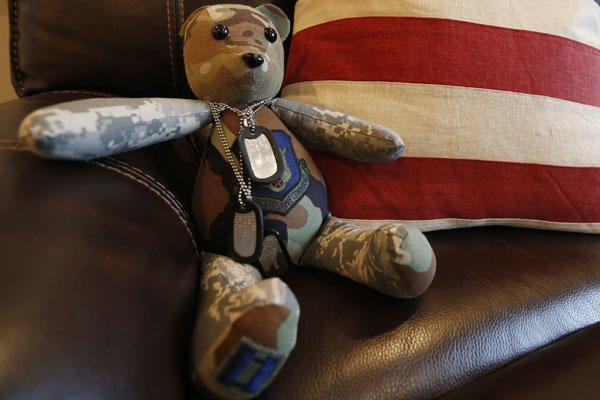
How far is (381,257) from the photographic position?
1.62 ft

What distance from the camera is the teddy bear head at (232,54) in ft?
1.76

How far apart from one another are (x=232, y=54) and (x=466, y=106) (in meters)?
0.32

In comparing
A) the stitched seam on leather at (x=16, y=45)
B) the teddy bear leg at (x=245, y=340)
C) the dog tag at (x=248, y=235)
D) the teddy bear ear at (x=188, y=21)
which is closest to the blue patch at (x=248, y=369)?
the teddy bear leg at (x=245, y=340)

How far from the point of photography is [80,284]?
38 centimetres

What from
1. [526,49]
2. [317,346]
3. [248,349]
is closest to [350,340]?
[317,346]

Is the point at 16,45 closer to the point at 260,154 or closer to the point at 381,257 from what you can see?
the point at 260,154

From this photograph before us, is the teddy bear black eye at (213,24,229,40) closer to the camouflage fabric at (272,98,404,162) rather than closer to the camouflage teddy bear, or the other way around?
the camouflage teddy bear

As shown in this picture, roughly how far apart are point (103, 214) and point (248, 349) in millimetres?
185

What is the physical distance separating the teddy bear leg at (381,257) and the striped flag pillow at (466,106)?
0.08 m

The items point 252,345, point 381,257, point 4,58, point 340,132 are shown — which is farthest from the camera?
point 4,58

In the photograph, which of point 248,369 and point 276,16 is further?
point 276,16

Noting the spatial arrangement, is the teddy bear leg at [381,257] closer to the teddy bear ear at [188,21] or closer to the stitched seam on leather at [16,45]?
the teddy bear ear at [188,21]

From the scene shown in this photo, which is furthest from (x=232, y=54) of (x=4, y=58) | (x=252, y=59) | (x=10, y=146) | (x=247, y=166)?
(x=4, y=58)

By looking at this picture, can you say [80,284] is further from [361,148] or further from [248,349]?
[361,148]
